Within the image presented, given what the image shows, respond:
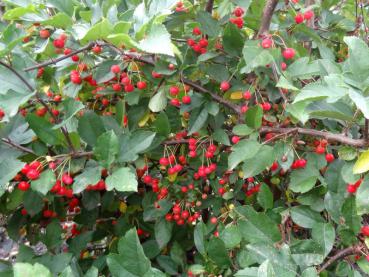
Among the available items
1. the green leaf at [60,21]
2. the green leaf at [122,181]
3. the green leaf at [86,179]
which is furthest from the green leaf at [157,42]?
the green leaf at [86,179]

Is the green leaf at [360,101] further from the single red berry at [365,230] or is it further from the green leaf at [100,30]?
the green leaf at [100,30]

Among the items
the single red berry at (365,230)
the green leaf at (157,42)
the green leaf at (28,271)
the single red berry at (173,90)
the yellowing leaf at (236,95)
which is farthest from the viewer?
the yellowing leaf at (236,95)

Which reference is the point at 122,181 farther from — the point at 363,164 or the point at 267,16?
the point at 267,16

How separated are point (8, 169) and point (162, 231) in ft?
2.42

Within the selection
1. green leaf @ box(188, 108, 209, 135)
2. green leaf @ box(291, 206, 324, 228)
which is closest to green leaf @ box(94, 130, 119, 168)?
green leaf @ box(188, 108, 209, 135)

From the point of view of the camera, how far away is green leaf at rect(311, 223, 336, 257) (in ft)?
4.20

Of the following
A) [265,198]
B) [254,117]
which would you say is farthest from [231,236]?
[254,117]

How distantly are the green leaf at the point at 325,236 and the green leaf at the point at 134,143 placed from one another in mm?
607

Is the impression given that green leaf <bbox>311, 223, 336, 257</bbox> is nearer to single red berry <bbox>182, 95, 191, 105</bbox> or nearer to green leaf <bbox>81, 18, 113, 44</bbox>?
single red berry <bbox>182, 95, 191, 105</bbox>

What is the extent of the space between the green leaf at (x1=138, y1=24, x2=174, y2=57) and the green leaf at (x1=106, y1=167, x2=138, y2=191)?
390 millimetres

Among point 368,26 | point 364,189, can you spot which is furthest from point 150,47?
point 368,26

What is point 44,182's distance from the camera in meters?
1.36

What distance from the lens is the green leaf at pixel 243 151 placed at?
1428 mm

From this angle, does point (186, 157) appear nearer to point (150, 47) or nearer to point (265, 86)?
point (265, 86)
